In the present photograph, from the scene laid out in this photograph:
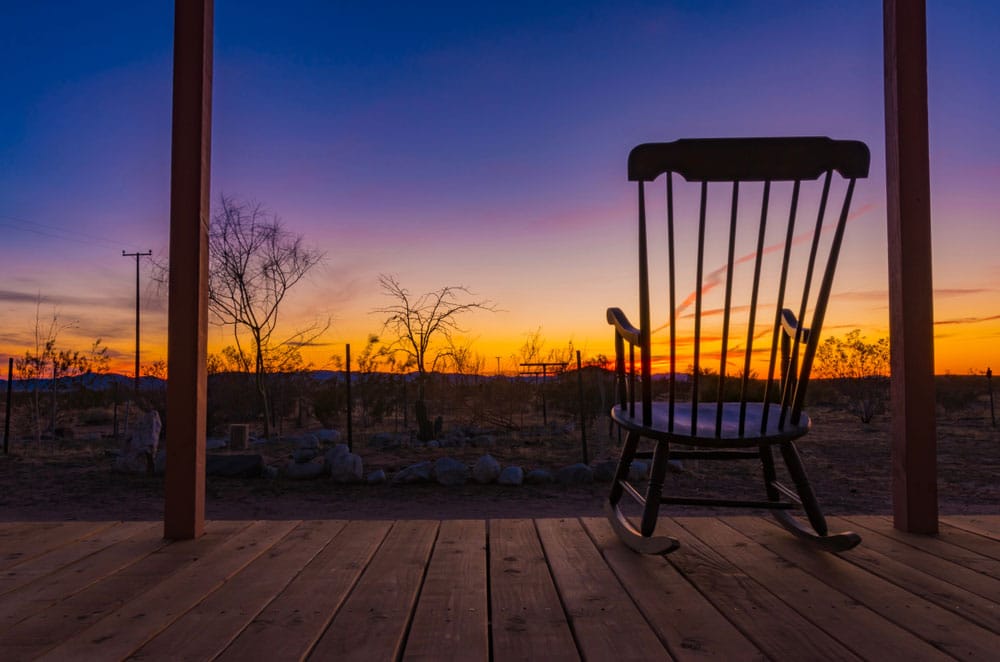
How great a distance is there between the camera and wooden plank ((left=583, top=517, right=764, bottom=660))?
1036mm

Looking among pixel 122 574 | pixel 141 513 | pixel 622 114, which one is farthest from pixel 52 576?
pixel 141 513

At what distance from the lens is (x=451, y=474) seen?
20.3 feet

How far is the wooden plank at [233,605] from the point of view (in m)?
1.06

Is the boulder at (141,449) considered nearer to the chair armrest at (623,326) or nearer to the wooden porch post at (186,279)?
the wooden porch post at (186,279)

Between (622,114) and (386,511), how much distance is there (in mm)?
3623

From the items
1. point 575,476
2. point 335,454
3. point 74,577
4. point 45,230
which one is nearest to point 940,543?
point 74,577

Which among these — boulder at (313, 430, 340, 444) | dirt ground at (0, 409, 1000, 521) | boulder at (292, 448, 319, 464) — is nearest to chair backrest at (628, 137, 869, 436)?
dirt ground at (0, 409, 1000, 521)

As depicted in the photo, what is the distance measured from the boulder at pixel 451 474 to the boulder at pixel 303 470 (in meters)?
1.35

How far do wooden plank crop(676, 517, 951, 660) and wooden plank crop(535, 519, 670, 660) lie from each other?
34cm

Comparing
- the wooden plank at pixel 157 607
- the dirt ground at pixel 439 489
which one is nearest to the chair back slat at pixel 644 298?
the wooden plank at pixel 157 607

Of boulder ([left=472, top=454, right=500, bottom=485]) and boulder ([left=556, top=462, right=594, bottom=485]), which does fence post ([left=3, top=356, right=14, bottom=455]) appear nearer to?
boulder ([left=472, top=454, right=500, bottom=485])

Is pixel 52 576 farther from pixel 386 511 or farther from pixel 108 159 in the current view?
pixel 108 159

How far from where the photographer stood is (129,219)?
236 inches

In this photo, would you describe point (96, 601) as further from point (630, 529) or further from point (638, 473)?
point (638, 473)
